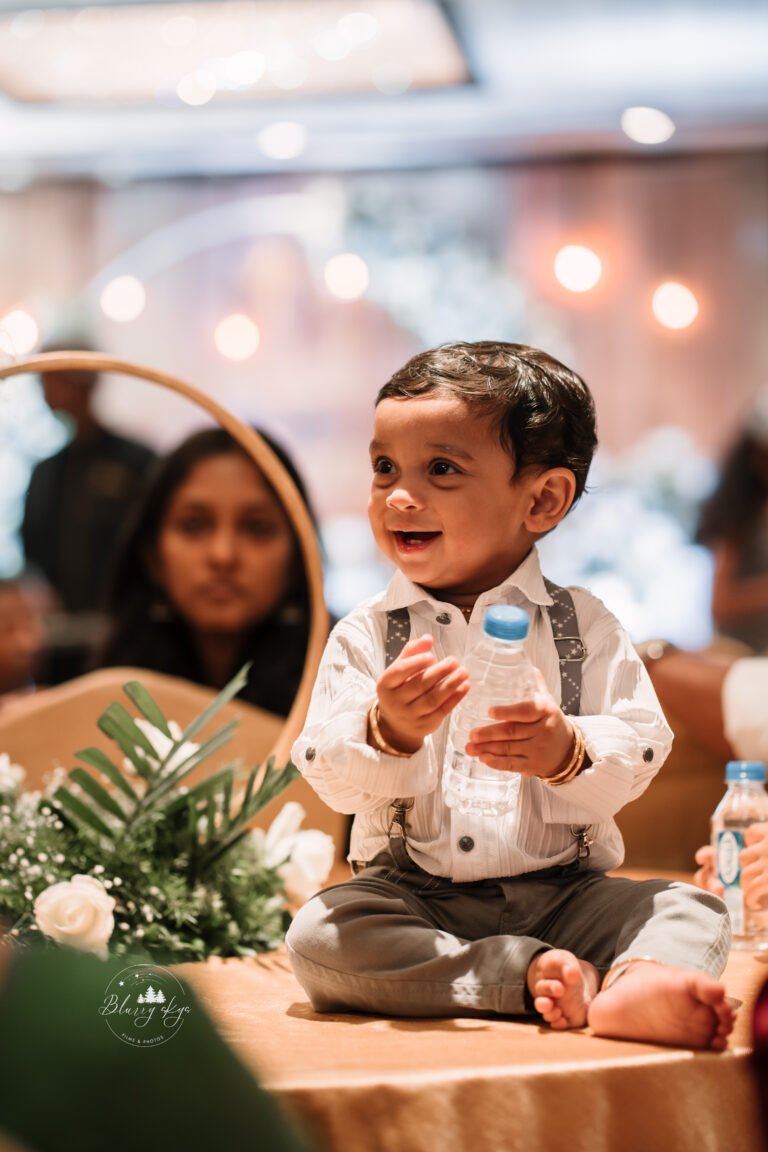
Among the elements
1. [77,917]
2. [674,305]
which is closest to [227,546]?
[77,917]

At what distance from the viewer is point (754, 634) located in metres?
2.58

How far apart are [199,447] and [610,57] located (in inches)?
77.0

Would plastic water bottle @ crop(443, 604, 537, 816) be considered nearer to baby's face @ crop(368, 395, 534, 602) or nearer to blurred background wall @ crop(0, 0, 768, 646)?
baby's face @ crop(368, 395, 534, 602)

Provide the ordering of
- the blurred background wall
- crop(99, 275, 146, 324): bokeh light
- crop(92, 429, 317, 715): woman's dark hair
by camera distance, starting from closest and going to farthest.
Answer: crop(92, 429, 317, 715): woman's dark hair → the blurred background wall → crop(99, 275, 146, 324): bokeh light

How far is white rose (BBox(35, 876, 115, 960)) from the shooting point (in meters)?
0.99

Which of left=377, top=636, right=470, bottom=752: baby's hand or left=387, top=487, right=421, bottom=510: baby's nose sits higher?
left=387, top=487, right=421, bottom=510: baby's nose

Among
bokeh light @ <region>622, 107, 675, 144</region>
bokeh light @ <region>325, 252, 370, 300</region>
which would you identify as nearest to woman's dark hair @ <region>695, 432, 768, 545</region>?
bokeh light @ <region>622, 107, 675, 144</region>

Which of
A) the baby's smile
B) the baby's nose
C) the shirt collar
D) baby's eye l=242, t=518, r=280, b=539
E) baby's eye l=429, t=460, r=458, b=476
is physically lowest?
the shirt collar

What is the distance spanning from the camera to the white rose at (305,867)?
117 cm

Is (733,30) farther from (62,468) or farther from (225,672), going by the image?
(225,672)

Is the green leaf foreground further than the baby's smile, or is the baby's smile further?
the green leaf foreground

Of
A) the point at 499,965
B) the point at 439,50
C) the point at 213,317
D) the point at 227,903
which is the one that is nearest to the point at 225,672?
the point at 227,903

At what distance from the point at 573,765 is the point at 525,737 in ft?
0.17

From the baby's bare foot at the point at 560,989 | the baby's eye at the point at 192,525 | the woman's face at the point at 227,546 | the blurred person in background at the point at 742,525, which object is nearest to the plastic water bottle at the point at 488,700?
the baby's bare foot at the point at 560,989
